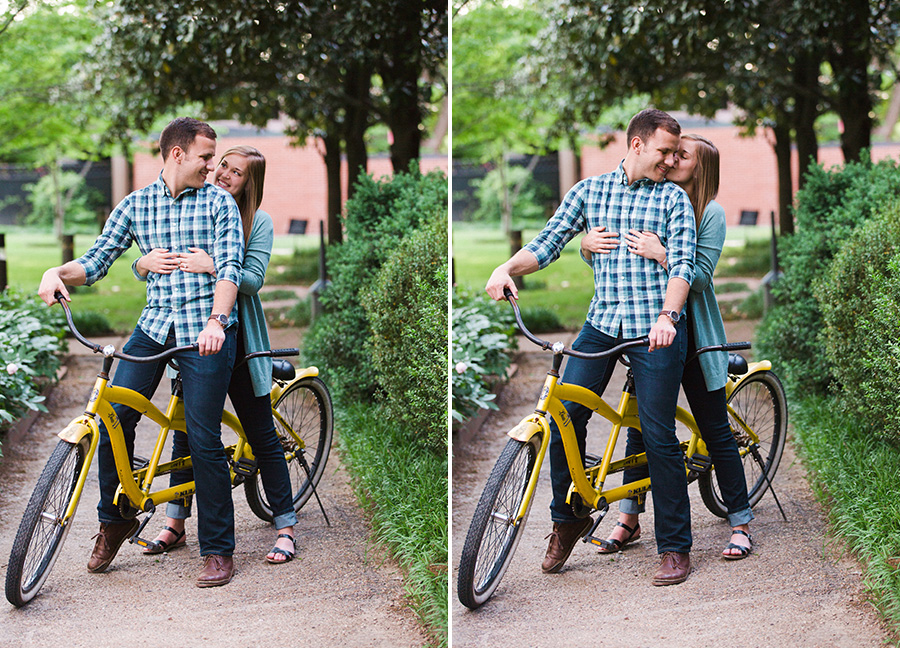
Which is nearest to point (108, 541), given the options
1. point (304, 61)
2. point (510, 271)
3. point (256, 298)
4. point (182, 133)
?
point (256, 298)

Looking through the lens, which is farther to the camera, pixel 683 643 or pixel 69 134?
pixel 69 134

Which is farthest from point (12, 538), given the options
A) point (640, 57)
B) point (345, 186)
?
point (640, 57)

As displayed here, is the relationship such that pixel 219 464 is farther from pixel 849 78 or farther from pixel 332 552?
pixel 849 78

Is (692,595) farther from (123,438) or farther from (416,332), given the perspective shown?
(123,438)

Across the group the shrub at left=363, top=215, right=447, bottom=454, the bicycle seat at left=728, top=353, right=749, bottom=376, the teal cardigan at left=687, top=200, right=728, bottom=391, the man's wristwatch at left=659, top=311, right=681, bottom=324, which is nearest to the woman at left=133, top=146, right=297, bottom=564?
the shrub at left=363, top=215, right=447, bottom=454

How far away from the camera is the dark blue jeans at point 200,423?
332 centimetres

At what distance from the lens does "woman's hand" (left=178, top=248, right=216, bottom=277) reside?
327 centimetres

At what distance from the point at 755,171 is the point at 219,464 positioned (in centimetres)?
727

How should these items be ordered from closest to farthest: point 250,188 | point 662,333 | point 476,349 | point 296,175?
point 662,333 → point 250,188 → point 476,349 → point 296,175

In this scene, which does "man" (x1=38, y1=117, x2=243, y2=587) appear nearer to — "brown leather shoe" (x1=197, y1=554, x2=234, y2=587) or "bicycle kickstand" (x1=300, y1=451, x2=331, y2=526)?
"brown leather shoe" (x1=197, y1=554, x2=234, y2=587)

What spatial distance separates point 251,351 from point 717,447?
1860 millimetres

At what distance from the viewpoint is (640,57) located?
717cm

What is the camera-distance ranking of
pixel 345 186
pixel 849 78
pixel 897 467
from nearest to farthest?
pixel 897 467
pixel 345 186
pixel 849 78

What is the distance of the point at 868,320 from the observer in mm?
4289
